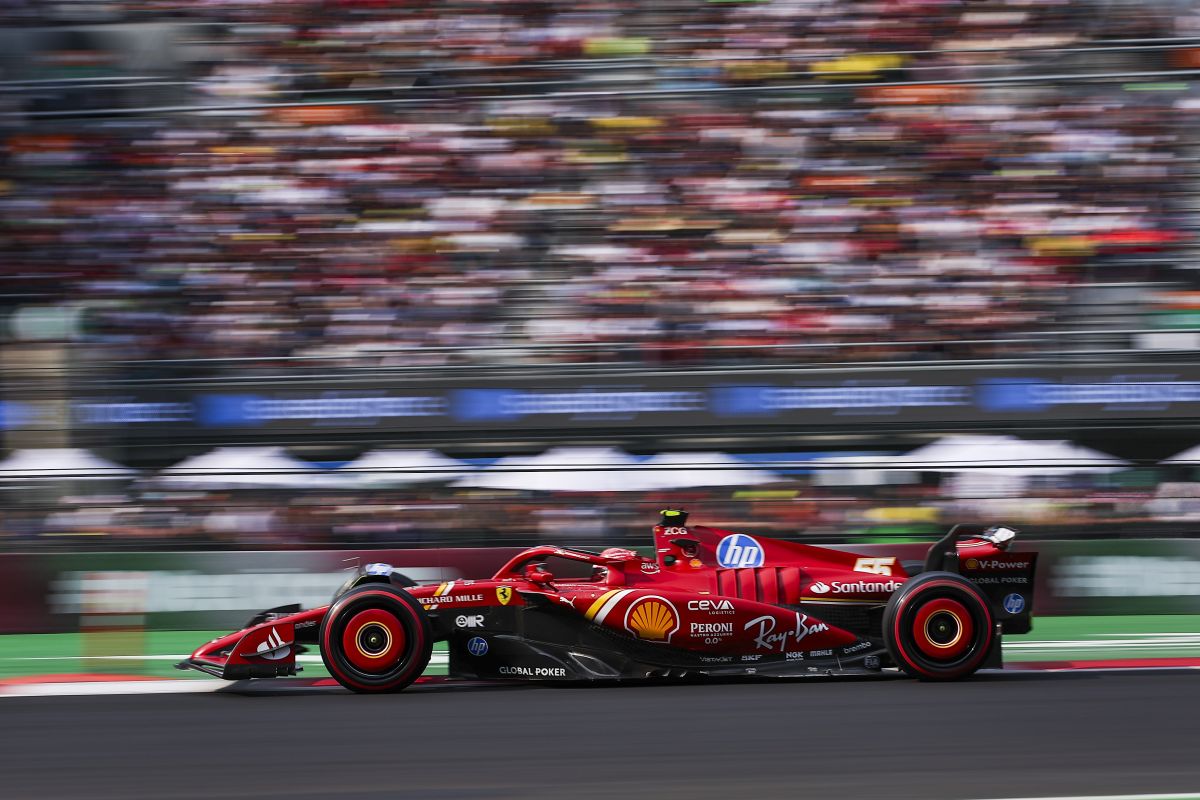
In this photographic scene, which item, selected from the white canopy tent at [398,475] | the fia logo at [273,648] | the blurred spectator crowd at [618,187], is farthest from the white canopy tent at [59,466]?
the fia logo at [273,648]

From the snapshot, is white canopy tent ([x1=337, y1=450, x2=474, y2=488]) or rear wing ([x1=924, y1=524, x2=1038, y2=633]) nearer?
rear wing ([x1=924, y1=524, x2=1038, y2=633])

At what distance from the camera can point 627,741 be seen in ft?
18.2

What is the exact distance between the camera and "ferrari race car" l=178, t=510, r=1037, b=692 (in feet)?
21.8

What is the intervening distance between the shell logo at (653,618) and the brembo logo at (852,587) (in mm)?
719

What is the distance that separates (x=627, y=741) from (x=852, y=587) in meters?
1.78

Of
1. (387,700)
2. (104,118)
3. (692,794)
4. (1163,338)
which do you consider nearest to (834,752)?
(692,794)

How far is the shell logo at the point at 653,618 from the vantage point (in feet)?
21.8

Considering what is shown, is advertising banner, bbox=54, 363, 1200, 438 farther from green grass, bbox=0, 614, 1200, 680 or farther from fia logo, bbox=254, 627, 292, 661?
fia logo, bbox=254, 627, 292, 661

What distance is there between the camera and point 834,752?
5.38 m

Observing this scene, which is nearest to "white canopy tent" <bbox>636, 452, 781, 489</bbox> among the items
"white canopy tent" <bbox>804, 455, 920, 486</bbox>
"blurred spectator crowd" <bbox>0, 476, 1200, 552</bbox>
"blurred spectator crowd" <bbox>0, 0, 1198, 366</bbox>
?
"blurred spectator crowd" <bbox>0, 476, 1200, 552</bbox>

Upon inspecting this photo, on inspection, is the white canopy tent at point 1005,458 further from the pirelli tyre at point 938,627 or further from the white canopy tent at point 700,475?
the pirelli tyre at point 938,627

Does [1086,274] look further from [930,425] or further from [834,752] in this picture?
[834,752]

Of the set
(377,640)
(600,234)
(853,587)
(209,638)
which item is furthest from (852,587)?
(600,234)

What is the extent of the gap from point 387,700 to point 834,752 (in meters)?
Answer: 2.19
